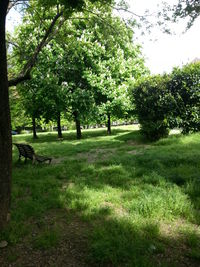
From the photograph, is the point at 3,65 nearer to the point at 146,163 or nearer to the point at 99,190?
the point at 99,190

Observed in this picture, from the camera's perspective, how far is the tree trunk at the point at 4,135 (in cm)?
327

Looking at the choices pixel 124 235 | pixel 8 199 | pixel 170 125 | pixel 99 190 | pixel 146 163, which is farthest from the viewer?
pixel 170 125

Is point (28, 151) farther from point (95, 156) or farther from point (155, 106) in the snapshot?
point (155, 106)

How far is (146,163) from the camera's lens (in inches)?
299

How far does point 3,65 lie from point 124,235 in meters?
3.42

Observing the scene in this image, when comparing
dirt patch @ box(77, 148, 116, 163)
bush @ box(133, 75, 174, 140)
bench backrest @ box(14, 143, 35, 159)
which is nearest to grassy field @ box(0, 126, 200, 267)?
bench backrest @ box(14, 143, 35, 159)

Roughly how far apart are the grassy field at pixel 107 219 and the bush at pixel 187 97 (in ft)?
20.4

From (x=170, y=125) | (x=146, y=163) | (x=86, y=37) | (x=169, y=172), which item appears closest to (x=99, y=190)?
(x=169, y=172)

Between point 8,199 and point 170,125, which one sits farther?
point 170,125

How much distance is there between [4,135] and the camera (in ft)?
11.0

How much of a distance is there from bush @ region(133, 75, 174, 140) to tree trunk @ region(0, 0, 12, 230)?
10519mm

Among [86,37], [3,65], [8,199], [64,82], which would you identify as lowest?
[8,199]

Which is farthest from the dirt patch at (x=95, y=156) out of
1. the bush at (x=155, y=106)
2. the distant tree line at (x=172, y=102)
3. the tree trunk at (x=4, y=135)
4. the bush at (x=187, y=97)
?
A: the tree trunk at (x=4, y=135)

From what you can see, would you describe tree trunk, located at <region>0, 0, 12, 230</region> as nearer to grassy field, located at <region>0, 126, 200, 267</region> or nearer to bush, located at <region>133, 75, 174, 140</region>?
grassy field, located at <region>0, 126, 200, 267</region>
